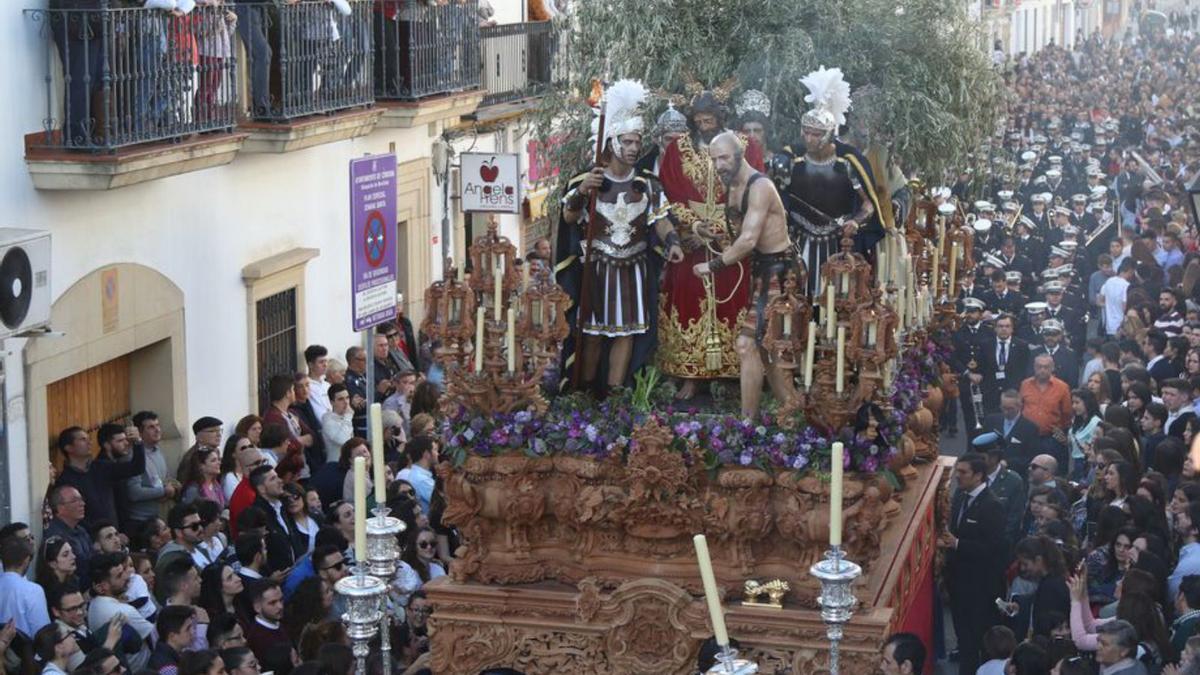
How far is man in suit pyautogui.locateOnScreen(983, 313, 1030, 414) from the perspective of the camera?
1972 centimetres

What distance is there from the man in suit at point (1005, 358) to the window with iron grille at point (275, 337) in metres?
5.78

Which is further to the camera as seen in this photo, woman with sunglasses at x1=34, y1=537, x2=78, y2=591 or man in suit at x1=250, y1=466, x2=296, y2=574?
man in suit at x1=250, y1=466, x2=296, y2=574

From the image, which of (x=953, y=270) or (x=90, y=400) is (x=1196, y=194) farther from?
(x=90, y=400)

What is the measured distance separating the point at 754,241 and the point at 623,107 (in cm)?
97

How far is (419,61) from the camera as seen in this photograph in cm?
2194

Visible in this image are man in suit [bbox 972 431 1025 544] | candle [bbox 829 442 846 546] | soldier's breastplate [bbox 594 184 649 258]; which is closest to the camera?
candle [bbox 829 442 846 546]

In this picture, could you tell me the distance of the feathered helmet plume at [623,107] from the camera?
40.3ft

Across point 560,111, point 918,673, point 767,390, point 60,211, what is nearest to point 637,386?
point 767,390

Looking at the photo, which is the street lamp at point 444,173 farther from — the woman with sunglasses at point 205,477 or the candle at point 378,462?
the candle at point 378,462

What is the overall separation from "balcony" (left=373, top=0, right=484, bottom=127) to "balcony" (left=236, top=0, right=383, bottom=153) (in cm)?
101

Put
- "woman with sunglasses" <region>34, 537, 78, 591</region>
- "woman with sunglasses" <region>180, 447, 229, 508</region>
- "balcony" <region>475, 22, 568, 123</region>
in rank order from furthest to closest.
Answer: "balcony" <region>475, 22, 568, 123</region>, "woman with sunglasses" <region>180, 447, 229, 508</region>, "woman with sunglasses" <region>34, 537, 78, 591</region>

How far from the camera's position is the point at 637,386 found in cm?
1295

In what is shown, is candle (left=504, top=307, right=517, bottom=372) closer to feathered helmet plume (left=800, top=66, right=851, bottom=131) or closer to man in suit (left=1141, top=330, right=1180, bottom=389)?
feathered helmet plume (left=800, top=66, right=851, bottom=131)

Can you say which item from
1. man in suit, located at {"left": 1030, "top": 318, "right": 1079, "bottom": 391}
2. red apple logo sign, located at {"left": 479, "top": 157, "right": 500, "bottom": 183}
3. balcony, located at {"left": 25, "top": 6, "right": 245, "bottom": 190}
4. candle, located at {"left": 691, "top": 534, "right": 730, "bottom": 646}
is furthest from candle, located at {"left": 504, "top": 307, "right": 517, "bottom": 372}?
man in suit, located at {"left": 1030, "top": 318, "right": 1079, "bottom": 391}
